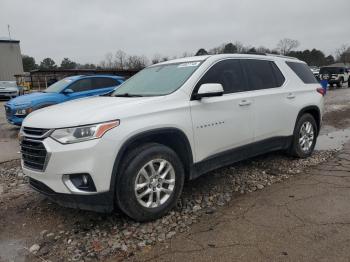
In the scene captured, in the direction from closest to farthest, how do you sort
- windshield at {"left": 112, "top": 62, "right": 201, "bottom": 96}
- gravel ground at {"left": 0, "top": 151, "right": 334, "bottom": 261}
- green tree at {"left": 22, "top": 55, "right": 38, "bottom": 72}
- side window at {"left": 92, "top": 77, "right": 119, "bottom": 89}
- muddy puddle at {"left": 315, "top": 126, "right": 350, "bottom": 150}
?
gravel ground at {"left": 0, "top": 151, "right": 334, "bottom": 261}, windshield at {"left": 112, "top": 62, "right": 201, "bottom": 96}, muddy puddle at {"left": 315, "top": 126, "right": 350, "bottom": 150}, side window at {"left": 92, "top": 77, "right": 119, "bottom": 89}, green tree at {"left": 22, "top": 55, "right": 38, "bottom": 72}

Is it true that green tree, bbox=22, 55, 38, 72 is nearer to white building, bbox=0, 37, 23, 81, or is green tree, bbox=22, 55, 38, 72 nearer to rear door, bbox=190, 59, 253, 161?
white building, bbox=0, 37, 23, 81

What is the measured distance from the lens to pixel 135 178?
11.0 feet

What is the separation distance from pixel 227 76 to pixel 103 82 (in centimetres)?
689

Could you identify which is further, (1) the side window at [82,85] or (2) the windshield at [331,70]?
(2) the windshield at [331,70]

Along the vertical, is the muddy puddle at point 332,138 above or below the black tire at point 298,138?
below

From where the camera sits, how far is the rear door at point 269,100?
15.5 feet

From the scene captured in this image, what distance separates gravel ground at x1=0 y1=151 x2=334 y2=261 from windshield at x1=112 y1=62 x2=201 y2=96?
4.69ft

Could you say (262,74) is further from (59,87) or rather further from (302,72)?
(59,87)

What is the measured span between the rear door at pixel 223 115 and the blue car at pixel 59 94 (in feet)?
17.4

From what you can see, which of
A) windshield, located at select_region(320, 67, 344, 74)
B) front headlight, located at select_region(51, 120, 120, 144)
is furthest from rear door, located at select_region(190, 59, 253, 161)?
windshield, located at select_region(320, 67, 344, 74)

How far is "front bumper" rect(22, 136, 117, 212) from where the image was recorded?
3.09 m

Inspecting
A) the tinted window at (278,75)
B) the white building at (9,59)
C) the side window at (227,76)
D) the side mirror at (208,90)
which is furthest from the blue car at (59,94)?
the white building at (9,59)

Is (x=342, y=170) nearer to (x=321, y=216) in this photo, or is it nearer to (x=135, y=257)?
(x=321, y=216)

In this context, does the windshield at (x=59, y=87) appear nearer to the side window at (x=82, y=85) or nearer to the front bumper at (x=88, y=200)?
the side window at (x=82, y=85)
